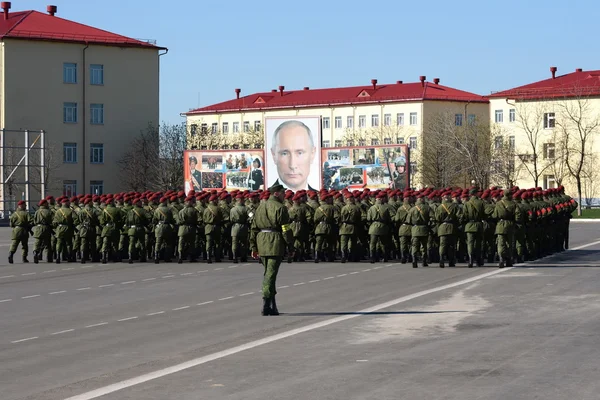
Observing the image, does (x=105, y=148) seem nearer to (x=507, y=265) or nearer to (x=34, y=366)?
(x=507, y=265)

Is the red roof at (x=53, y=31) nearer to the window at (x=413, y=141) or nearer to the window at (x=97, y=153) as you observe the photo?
the window at (x=97, y=153)

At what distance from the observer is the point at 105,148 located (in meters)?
76.9

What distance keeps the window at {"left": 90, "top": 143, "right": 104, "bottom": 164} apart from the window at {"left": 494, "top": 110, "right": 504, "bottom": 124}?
39.8 m

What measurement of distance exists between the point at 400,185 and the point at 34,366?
31.9m

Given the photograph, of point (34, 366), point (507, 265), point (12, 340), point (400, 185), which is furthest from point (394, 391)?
point (400, 185)

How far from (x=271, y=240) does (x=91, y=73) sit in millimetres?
62005

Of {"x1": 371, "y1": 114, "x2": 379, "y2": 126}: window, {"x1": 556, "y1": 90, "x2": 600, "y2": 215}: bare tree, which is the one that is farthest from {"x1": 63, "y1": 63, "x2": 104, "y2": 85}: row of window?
{"x1": 371, "y1": 114, "x2": 379, "y2": 126}: window

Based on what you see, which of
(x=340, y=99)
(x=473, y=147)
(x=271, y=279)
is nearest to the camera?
(x=271, y=279)

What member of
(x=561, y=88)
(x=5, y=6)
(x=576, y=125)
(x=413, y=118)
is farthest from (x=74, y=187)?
(x=561, y=88)

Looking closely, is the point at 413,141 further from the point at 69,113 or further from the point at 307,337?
the point at 307,337

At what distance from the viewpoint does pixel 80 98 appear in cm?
7500

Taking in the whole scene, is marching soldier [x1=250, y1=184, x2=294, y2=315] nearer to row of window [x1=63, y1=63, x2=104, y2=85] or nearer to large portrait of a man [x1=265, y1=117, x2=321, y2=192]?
large portrait of a man [x1=265, y1=117, x2=321, y2=192]

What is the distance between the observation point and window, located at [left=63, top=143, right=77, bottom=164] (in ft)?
245

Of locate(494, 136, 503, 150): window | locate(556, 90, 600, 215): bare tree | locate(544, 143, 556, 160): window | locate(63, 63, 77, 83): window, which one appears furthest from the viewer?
locate(544, 143, 556, 160): window
